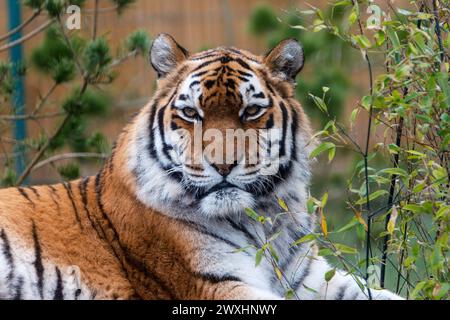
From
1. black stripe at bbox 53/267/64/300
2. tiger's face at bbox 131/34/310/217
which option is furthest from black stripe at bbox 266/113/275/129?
black stripe at bbox 53/267/64/300

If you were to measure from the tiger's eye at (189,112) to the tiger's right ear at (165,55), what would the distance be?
28 cm

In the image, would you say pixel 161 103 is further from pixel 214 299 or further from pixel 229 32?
pixel 229 32

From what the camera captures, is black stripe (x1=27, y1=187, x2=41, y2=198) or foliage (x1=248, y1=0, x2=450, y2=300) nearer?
foliage (x1=248, y1=0, x2=450, y2=300)

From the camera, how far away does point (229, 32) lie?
909cm

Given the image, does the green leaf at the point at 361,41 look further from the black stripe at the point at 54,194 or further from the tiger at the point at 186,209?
the black stripe at the point at 54,194

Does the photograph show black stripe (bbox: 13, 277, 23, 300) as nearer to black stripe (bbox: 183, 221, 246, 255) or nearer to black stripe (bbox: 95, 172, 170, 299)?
black stripe (bbox: 95, 172, 170, 299)

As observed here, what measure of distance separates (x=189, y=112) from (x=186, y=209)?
376 mm

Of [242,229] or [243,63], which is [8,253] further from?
[243,63]

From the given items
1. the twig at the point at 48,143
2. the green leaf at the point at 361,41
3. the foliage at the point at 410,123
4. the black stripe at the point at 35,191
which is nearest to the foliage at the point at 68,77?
the twig at the point at 48,143

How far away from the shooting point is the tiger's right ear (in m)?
3.92

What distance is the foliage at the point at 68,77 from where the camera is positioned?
5363 millimetres

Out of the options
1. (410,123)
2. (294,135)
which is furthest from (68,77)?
(410,123)

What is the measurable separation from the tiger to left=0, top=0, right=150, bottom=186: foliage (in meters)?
1.52
